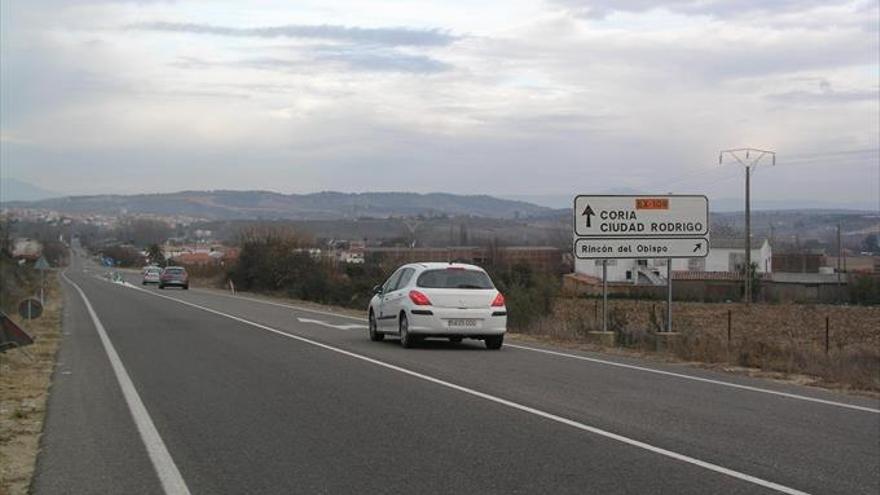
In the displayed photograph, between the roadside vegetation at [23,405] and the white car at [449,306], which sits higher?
the white car at [449,306]

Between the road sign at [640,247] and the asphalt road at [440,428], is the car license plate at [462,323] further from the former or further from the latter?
the road sign at [640,247]

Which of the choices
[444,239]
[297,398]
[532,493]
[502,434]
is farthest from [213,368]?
[444,239]

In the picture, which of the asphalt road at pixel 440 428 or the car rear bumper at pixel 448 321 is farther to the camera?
the car rear bumper at pixel 448 321

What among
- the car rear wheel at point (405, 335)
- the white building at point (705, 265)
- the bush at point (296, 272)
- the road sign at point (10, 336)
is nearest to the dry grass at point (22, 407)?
the road sign at point (10, 336)

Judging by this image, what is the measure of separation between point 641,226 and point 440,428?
12308mm

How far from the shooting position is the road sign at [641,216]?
21344 millimetres

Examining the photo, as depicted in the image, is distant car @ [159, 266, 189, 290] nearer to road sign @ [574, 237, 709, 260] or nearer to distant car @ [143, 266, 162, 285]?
distant car @ [143, 266, 162, 285]

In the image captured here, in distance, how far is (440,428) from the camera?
33.2 ft

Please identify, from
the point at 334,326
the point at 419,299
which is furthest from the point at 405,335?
the point at 334,326

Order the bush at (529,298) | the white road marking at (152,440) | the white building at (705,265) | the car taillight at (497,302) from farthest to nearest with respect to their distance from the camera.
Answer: the white building at (705,265) < the bush at (529,298) < the car taillight at (497,302) < the white road marking at (152,440)

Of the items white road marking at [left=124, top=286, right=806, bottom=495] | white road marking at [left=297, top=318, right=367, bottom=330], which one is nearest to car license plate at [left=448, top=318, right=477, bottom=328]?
white road marking at [left=124, top=286, right=806, bottom=495]

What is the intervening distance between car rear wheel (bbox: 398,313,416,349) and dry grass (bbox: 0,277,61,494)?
6.23 m

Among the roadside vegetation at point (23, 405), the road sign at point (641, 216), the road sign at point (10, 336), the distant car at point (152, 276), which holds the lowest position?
the distant car at point (152, 276)

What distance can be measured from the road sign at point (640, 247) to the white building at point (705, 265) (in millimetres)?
53624
